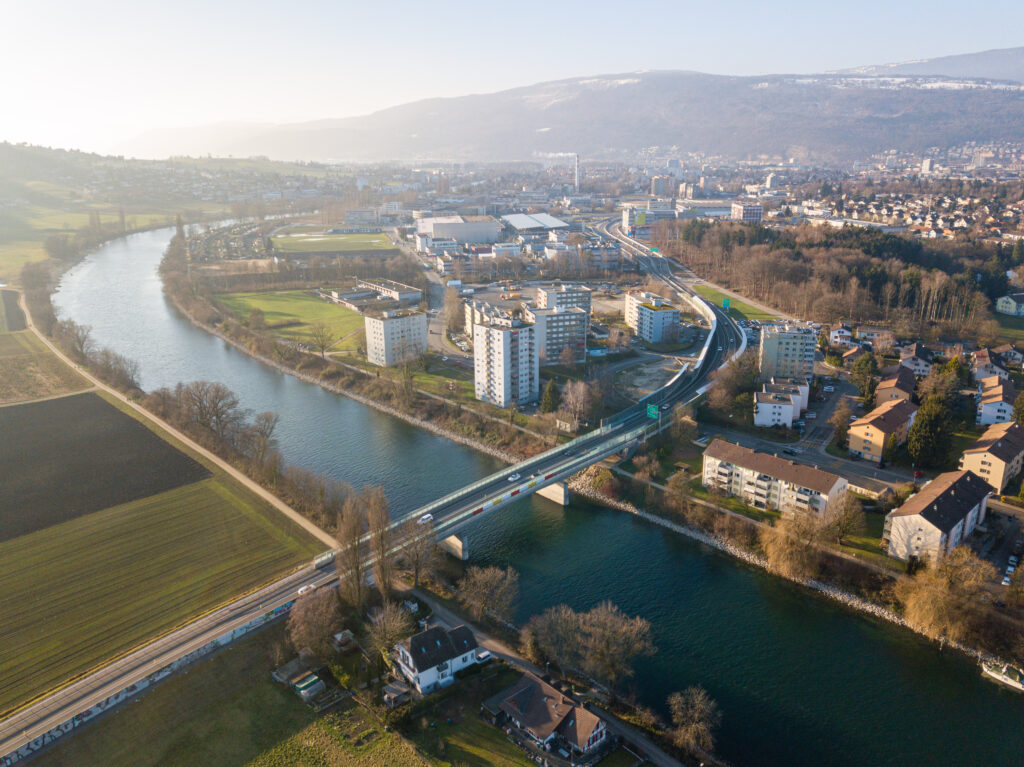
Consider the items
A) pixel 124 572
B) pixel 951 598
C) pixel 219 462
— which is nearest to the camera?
pixel 951 598

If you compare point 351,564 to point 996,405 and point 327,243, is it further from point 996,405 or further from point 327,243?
point 327,243

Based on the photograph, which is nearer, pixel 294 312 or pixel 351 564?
pixel 351 564

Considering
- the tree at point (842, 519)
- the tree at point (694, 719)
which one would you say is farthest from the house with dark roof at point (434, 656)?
the tree at point (842, 519)

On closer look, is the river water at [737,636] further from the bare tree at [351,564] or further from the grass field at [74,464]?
the grass field at [74,464]

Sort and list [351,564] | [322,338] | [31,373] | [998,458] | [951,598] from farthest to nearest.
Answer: [322,338] < [31,373] < [998,458] < [351,564] < [951,598]

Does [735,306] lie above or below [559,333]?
below

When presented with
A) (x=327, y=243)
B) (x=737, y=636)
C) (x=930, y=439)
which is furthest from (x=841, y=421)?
(x=327, y=243)
